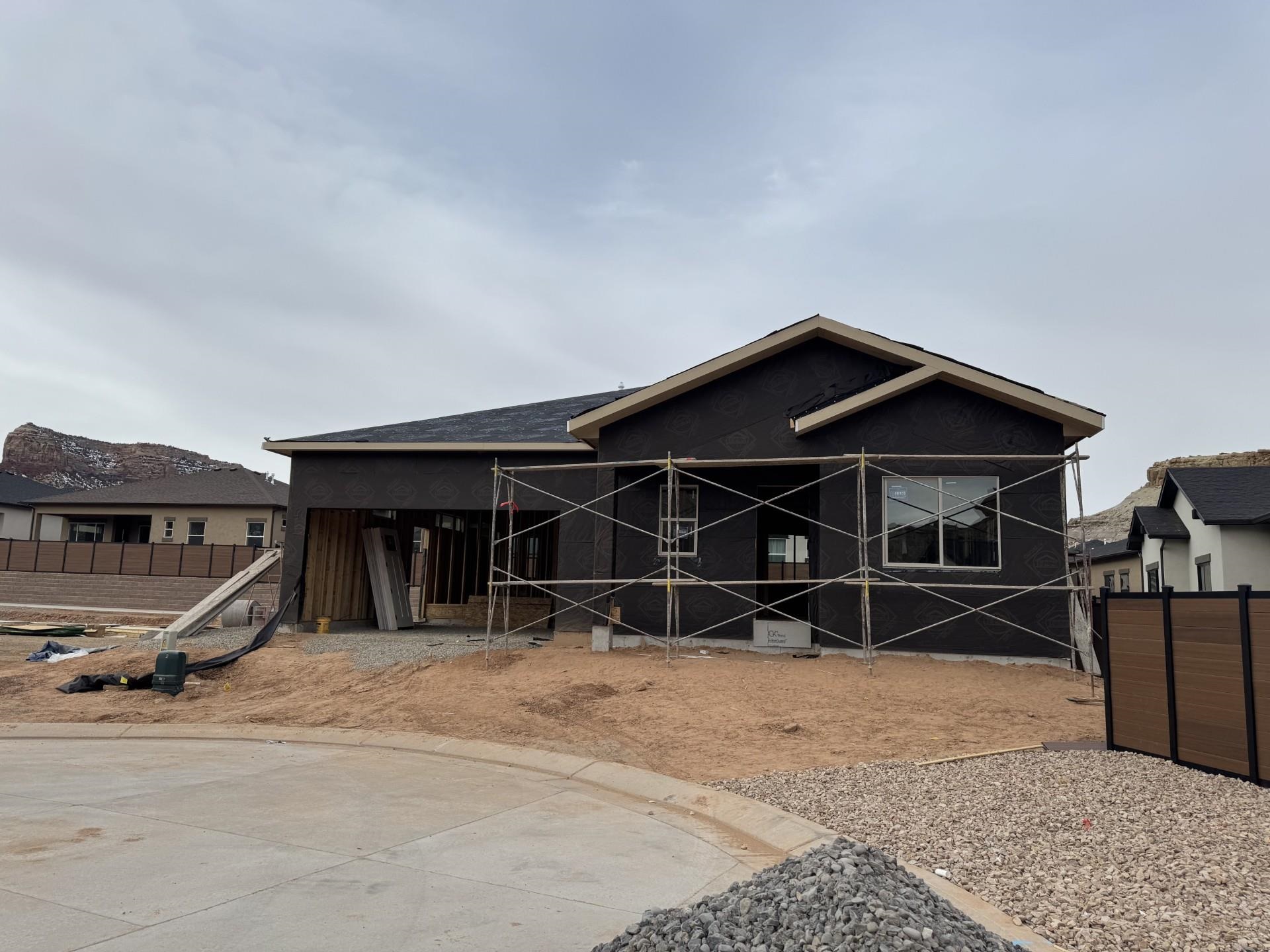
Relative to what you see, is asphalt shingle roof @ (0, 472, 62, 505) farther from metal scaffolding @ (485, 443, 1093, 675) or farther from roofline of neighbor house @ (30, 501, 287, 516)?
metal scaffolding @ (485, 443, 1093, 675)

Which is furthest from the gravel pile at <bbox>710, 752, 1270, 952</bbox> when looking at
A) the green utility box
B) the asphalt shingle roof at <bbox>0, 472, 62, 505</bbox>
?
the asphalt shingle roof at <bbox>0, 472, 62, 505</bbox>

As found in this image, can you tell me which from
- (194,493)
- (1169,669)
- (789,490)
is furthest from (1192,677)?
(194,493)

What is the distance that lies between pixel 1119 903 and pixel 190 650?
15.0 m

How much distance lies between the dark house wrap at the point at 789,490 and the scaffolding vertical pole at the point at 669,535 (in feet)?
0.33

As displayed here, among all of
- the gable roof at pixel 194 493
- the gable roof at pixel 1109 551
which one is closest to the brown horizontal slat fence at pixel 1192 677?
the gable roof at pixel 1109 551

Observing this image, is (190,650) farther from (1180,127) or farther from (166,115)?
(1180,127)

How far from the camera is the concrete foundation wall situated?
85.0 ft

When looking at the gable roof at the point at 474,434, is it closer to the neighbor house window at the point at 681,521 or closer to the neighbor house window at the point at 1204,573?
the neighbor house window at the point at 681,521

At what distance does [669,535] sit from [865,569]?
3.10m

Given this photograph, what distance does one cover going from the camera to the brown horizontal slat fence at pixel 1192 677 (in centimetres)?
591

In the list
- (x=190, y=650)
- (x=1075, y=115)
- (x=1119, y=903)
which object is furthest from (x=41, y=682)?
(x=1075, y=115)

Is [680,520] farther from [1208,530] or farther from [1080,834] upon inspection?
[1208,530]

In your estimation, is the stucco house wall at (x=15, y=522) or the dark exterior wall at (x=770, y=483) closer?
the dark exterior wall at (x=770, y=483)

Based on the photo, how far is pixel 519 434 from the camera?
17.6 m
